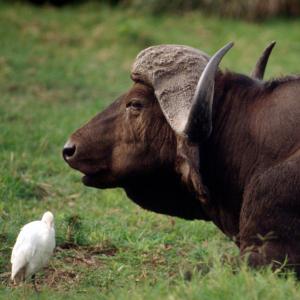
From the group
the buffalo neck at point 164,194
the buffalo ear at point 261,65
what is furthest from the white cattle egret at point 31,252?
the buffalo ear at point 261,65

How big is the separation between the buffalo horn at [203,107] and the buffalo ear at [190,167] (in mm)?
103

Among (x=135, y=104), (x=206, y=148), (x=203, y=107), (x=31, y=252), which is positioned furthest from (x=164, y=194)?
(x=31, y=252)

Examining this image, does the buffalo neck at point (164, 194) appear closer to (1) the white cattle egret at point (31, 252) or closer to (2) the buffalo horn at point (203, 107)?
(2) the buffalo horn at point (203, 107)

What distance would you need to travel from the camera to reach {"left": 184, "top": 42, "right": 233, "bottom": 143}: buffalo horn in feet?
20.8

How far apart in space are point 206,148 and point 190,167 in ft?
1.02

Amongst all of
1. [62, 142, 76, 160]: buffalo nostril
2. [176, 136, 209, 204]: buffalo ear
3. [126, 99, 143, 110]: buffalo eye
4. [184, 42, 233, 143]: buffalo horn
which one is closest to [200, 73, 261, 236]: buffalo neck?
[176, 136, 209, 204]: buffalo ear

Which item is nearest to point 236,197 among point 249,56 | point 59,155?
point 59,155

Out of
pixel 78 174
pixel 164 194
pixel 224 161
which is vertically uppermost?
pixel 224 161

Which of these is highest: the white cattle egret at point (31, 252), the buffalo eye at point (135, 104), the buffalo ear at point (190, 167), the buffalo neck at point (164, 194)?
the buffalo eye at point (135, 104)

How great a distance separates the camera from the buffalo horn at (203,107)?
6.35 m

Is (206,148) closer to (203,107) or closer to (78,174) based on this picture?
(203,107)

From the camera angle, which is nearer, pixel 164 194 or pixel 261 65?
pixel 164 194

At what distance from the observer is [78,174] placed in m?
10.4

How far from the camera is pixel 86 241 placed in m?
8.03
